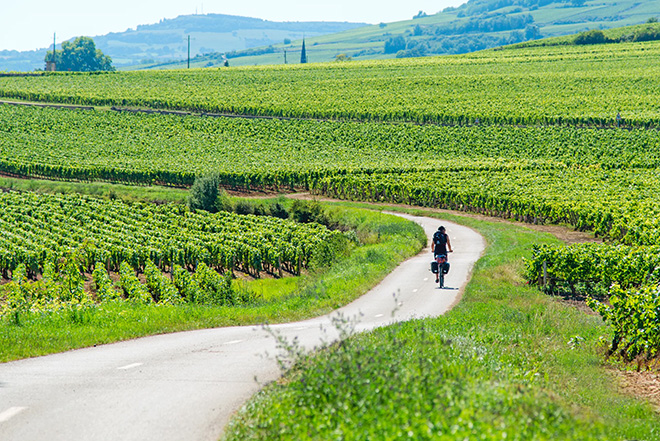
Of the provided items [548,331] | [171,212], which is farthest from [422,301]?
[171,212]

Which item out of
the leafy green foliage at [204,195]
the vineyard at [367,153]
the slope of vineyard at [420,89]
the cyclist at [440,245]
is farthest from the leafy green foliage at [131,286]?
the slope of vineyard at [420,89]

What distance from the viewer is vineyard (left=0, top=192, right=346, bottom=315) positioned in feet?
84.9

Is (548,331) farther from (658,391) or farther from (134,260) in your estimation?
(134,260)

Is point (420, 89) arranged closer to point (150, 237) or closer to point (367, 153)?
point (367, 153)

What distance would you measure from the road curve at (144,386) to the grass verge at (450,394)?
2.28ft

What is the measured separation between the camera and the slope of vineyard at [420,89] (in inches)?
4080

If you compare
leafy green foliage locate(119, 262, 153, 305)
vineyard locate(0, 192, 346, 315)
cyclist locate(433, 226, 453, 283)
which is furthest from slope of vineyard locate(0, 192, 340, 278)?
cyclist locate(433, 226, 453, 283)

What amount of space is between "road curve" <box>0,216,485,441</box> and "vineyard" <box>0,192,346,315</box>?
22.1ft

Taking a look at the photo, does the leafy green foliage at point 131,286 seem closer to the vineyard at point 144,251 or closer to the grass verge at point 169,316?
the vineyard at point 144,251

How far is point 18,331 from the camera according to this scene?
15.3 metres

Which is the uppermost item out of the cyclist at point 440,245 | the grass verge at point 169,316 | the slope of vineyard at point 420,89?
the slope of vineyard at point 420,89

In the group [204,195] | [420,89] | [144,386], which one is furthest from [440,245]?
[420,89]

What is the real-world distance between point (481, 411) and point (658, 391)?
7.45 metres

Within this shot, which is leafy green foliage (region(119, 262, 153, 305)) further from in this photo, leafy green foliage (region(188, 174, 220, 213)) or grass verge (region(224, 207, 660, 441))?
leafy green foliage (region(188, 174, 220, 213))
